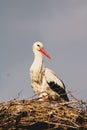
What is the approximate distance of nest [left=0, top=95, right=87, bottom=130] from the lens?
30.0 ft

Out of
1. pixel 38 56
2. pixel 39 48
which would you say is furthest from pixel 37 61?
pixel 39 48

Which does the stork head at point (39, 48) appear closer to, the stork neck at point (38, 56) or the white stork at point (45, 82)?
the stork neck at point (38, 56)

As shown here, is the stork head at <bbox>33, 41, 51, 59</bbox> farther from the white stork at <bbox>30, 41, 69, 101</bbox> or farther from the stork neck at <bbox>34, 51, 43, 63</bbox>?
the white stork at <bbox>30, 41, 69, 101</bbox>

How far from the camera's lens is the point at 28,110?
9375 mm

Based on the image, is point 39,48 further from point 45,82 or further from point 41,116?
point 41,116

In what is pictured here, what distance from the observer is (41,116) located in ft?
30.7

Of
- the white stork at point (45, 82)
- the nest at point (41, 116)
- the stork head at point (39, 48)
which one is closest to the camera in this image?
the nest at point (41, 116)

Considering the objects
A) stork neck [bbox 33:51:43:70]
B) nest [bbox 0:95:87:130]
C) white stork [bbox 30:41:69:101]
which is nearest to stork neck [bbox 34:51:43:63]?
stork neck [bbox 33:51:43:70]

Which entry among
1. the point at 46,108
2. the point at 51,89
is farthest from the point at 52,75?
the point at 46,108

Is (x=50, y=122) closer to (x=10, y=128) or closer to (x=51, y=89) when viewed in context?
(x=10, y=128)

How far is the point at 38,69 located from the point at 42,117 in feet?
9.36

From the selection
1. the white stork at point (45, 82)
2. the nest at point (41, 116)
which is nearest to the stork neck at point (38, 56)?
the white stork at point (45, 82)

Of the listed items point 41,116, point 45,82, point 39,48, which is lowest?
point 41,116

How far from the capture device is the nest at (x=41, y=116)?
916 cm
